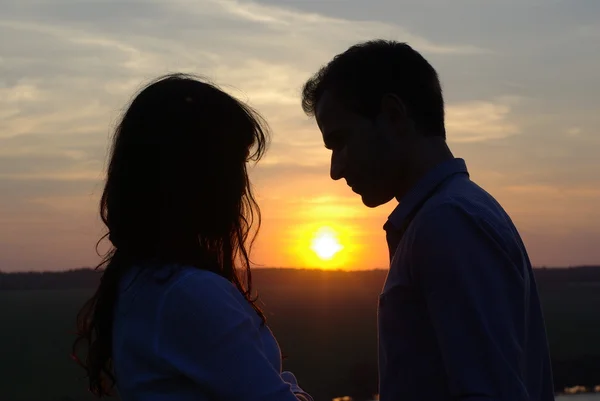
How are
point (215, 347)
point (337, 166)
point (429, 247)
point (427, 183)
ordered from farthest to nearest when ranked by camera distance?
point (337, 166), point (427, 183), point (429, 247), point (215, 347)

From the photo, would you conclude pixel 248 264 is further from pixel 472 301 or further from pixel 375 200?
pixel 472 301

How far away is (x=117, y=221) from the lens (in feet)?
8.36

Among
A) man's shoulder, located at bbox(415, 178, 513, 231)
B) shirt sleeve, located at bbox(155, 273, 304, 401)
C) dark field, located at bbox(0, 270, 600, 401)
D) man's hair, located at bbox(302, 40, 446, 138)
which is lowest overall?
dark field, located at bbox(0, 270, 600, 401)

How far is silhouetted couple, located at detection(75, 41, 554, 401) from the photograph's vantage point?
7.43 feet

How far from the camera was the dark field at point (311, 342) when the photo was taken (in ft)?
85.7

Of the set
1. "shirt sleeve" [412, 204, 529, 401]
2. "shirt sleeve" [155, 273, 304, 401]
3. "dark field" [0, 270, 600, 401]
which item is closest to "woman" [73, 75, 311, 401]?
"shirt sleeve" [155, 273, 304, 401]

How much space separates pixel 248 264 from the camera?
9.20 feet

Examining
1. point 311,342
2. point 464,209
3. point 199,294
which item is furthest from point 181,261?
point 311,342

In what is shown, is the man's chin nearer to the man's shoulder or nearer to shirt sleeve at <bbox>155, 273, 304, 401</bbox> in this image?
the man's shoulder

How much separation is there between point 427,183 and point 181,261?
2.79 ft

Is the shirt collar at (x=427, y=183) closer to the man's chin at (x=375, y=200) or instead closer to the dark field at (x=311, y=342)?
the man's chin at (x=375, y=200)

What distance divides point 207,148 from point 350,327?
37.1 m

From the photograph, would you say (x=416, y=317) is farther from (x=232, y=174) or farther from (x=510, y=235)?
(x=232, y=174)

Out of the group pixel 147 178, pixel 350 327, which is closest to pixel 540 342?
pixel 147 178
